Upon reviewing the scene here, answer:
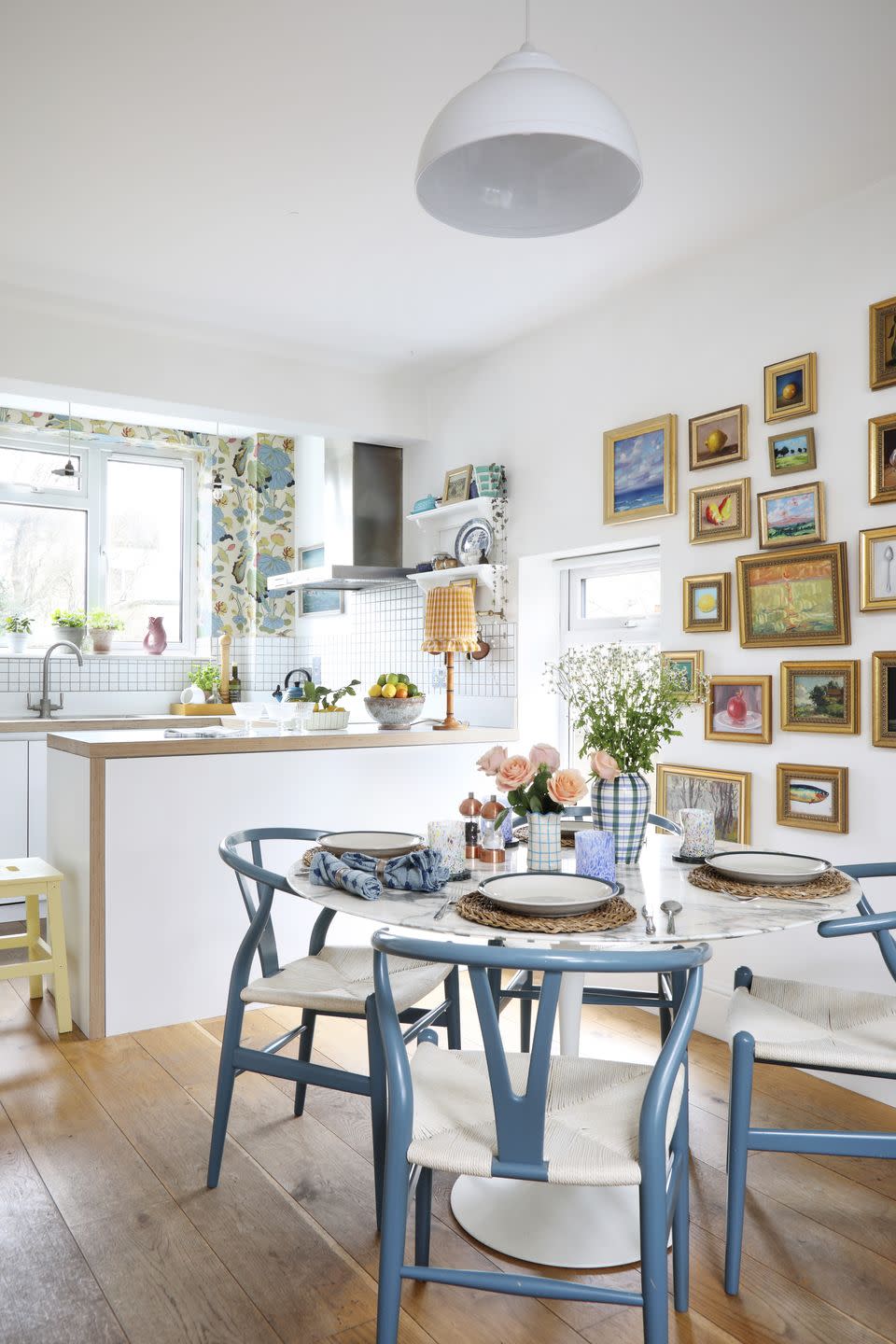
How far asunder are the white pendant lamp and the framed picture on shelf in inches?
55.1

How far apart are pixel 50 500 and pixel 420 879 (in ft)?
14.7

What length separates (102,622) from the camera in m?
5.67

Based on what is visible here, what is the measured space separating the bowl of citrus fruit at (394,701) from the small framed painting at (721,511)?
1.19 meters

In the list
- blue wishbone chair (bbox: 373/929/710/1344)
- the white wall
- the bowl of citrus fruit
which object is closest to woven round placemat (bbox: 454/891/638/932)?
blue wishbone chair (bbox: 373/929/710/1344)

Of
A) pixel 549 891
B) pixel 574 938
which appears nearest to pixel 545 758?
pixel 549 891

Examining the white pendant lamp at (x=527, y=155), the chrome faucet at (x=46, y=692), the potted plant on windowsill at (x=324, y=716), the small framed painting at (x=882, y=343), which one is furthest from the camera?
the chrome faucet at (x=46, y=692)

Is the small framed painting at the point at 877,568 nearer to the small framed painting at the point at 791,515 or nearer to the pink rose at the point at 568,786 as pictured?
the small framed painting at the point at 791,515

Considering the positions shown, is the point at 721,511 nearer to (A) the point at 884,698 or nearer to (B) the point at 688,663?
(B) the point at 688,663

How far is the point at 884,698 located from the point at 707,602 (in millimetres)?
717

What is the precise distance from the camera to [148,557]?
19.6 feet

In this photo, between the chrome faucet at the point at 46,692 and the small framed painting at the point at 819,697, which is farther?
the chrome faucet at the point at 46,692

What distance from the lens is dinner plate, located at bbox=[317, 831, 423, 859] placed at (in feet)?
7.08

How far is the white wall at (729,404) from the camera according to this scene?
2.82m

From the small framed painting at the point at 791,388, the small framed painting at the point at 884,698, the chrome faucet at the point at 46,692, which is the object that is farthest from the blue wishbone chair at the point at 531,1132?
the chrome faucet at the point at 46,692
